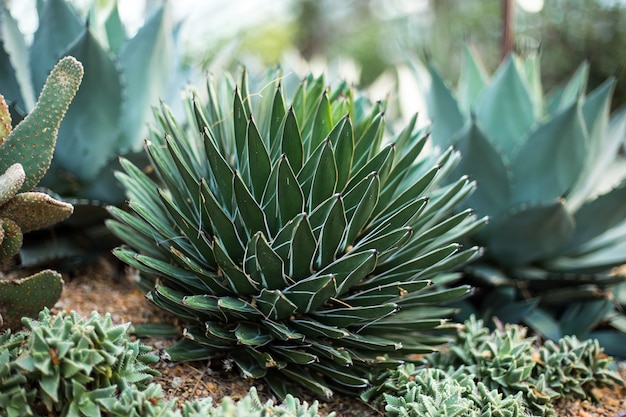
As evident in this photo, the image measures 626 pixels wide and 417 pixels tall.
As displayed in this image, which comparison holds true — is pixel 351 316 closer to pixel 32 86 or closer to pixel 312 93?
pixel 312 93

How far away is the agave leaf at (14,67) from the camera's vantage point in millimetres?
2207

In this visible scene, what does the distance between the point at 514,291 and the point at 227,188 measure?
1411 mm

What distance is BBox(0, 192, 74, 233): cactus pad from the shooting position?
1.63m

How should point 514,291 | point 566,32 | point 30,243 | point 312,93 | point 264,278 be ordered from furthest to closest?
point 566,32 < point 514,291 < point 30,243 < point 312,93 < point 264,278

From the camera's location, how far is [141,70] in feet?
7.97

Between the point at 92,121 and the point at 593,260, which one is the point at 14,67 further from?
the point at 593,260

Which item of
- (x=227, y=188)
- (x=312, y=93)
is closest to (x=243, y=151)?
(x=227, y=188)

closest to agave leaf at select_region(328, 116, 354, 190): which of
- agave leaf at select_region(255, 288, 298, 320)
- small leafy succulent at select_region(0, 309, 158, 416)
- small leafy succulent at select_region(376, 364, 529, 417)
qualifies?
agave leaf at select_region(255, 288, 298, 320)

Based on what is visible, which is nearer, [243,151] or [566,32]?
[243,151]

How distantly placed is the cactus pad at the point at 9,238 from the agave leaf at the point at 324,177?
80 centimetres

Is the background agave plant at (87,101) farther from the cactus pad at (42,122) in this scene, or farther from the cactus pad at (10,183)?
the cactus pad at (10,183)

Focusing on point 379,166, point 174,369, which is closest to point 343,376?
point 174,369

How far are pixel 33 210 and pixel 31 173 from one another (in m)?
0.11

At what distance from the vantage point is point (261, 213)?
1636 millimetres
